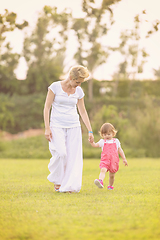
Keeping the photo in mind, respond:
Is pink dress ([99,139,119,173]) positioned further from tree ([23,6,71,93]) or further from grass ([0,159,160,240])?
tree ([23,6,71,93])

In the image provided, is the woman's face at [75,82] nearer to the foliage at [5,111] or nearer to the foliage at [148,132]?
the foliage at [148,132]

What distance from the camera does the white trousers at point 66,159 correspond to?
19.0ft

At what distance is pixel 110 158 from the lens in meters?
5.96

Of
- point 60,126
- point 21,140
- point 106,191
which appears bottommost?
point 21,140

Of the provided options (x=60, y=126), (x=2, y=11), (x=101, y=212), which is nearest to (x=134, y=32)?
(x=2, y=11)

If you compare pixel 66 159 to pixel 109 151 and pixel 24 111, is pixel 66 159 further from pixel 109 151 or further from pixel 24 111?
pixel 24 111

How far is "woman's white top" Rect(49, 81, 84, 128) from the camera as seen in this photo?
19.1 ft

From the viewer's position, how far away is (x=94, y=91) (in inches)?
1060

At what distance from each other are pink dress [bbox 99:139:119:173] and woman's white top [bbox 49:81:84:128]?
2.08 feet

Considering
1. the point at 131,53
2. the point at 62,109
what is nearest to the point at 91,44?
the point at 131,53

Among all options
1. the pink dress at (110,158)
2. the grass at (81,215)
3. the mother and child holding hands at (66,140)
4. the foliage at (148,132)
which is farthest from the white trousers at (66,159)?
the foliage at (148,132)

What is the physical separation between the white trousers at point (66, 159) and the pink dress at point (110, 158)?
1.23 ft

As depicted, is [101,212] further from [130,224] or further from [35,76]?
[35,76]

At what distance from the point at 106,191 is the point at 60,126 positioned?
121cm
